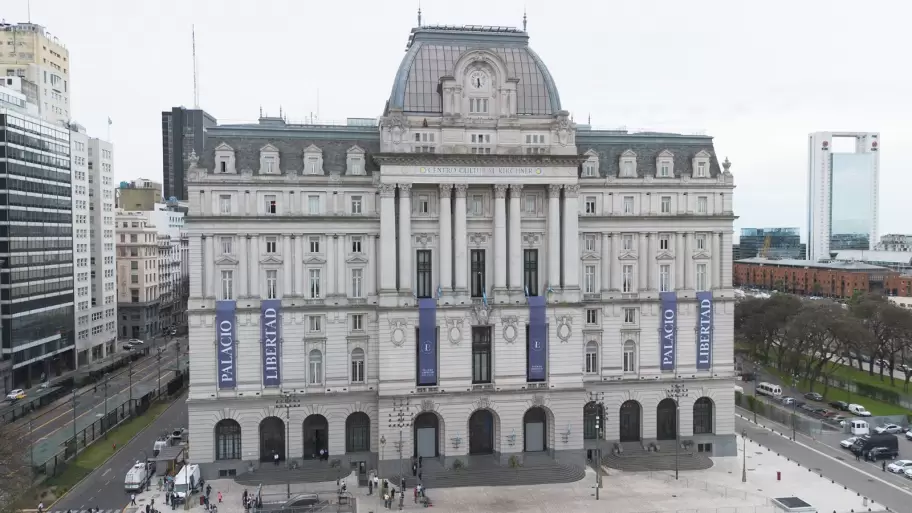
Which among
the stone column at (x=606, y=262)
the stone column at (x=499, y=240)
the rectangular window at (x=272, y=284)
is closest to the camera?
the rectangular window at (x=272, y=284)

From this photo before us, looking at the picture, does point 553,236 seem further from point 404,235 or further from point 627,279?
point 404,235

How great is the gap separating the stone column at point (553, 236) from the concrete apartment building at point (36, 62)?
9284cm

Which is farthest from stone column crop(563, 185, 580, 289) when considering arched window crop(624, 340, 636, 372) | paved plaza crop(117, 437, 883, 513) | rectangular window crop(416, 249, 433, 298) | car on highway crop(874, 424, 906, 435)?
car on highway crop(874, 424, 906, 435)

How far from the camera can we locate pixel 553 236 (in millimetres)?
74562

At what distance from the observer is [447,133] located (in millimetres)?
73500

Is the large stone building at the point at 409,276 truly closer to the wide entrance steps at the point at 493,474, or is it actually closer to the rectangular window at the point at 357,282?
the rectangular window at the point at 357,282

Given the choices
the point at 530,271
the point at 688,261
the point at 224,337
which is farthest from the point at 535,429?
the point at 224,337

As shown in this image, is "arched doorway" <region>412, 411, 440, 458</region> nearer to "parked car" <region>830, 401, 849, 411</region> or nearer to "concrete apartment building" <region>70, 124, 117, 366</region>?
"parked car" <region>830, 401, 849, 411</region>

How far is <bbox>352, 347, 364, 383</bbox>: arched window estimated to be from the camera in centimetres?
7500

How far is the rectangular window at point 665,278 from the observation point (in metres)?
80.1

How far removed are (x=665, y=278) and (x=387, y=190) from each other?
102 feet

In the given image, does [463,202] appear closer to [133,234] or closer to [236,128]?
[236,128]

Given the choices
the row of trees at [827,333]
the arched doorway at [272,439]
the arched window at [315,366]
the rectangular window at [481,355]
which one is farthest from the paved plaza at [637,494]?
the row of trees at [827,333]

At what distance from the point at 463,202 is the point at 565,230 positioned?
1052cm
